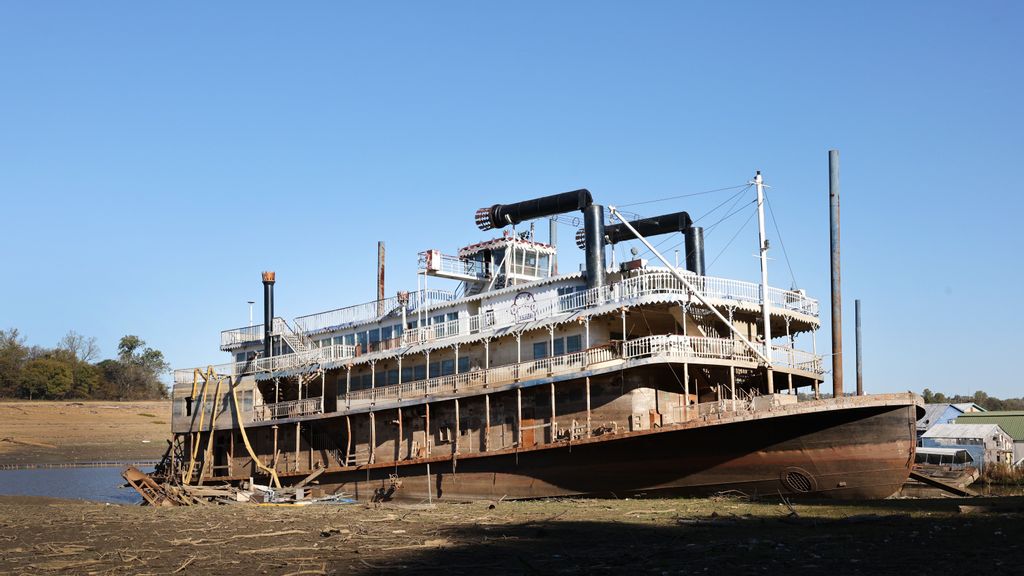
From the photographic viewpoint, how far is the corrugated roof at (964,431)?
164 feet

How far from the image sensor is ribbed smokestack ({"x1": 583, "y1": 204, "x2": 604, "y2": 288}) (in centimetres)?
3128

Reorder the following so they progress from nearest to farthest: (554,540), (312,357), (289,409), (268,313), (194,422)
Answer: (554,540) → (289,409) → (312,357) → (194,422) → (268,313)

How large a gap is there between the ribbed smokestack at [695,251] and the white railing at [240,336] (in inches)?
788

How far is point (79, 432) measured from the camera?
81.6 metres

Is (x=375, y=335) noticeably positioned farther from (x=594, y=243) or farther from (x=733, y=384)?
(x=733, y=384)

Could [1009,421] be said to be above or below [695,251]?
below

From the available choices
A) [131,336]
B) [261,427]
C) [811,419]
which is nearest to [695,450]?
[811,419]

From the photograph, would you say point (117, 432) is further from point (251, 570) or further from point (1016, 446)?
point (251, 570)

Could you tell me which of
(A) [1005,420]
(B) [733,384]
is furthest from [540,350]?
(A) [1005,420]

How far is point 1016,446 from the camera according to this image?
52906 mm

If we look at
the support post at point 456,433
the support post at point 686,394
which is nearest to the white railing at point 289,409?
the support post at point 456,433

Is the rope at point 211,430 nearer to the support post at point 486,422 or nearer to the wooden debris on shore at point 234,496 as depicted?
the wooden debris on shore at point 234,496

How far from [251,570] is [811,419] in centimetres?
1558

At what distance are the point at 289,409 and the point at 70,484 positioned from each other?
68.4ft
